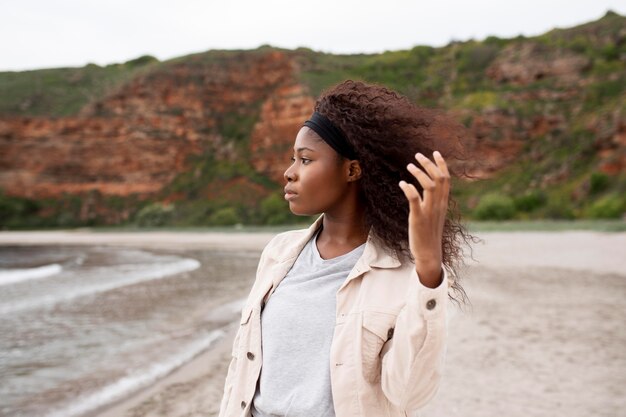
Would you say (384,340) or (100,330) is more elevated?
(384,340)

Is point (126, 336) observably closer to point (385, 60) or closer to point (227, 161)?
point (227, 161)

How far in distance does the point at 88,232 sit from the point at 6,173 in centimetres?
1157

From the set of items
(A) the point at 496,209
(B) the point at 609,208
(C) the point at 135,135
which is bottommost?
(A) the point at 496,209

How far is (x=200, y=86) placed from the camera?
5525cm

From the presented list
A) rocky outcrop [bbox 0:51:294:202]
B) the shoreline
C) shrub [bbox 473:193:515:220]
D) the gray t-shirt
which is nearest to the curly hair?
the gray t-shirt

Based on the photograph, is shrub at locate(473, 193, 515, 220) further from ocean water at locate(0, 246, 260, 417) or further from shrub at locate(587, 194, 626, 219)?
ocean water at locate(0, 246, 260, 417)

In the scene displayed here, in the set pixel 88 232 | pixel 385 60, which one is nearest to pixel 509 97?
pixel 385 60

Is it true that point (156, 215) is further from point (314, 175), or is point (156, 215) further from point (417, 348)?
point (417, 348)

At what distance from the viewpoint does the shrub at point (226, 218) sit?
46000mm

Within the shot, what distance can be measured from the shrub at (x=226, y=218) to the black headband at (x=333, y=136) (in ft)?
147

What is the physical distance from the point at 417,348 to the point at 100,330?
812cm

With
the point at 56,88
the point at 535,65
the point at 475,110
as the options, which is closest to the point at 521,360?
the point at 475,110

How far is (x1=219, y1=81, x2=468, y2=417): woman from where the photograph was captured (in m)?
1.42

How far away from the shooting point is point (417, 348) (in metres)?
1.37
